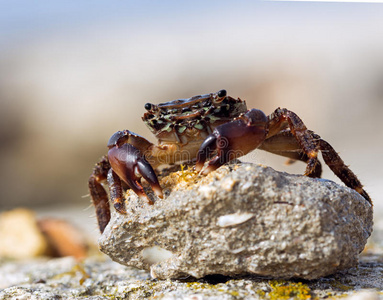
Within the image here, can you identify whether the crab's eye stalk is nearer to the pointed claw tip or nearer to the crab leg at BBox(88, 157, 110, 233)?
the pointed claw tip

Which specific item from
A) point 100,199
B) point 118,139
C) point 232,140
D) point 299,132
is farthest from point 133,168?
point 299,132

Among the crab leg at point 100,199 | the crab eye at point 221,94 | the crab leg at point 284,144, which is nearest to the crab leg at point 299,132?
the crab leg at point 284,144

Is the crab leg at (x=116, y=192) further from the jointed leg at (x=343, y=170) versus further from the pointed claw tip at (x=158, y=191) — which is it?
the jointed leg at (x=343, y=170)

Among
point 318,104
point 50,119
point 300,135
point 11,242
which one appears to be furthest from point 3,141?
point 300,135

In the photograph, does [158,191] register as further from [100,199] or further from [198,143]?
[100,199]

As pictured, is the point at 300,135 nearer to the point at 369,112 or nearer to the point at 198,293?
the point at 198,293

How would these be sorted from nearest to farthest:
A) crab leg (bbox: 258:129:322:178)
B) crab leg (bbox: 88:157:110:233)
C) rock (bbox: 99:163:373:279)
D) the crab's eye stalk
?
1. rock (bbox: 99:163:373:279)
2. the crab's eye stalk
3. crab leg (bbox: 258:129:322:178)
4. crab leg (bbox: 88:157:110:233)

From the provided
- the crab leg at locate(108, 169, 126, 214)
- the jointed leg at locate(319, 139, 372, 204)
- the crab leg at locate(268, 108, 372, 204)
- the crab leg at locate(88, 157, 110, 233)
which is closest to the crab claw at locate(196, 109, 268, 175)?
the crab leg at locate(268, 108, 372, 204)
